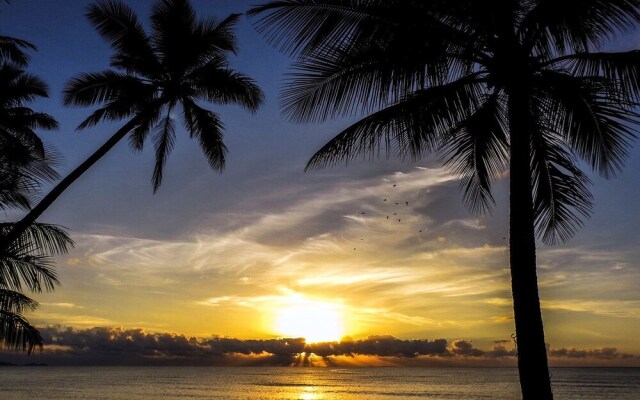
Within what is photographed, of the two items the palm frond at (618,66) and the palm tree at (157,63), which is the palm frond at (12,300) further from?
the palm frond at (618,66)


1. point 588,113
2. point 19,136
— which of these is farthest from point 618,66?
point 19,136

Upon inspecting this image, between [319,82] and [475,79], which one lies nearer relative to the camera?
[475,79]

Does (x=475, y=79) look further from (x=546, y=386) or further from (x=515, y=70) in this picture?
(x=546, y=386)

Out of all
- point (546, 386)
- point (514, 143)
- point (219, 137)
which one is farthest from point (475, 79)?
point (219, 137)

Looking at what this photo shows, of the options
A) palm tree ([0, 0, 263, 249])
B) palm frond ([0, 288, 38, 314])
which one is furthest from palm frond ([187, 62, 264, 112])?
palm frond ([0, 288, 38, 314])

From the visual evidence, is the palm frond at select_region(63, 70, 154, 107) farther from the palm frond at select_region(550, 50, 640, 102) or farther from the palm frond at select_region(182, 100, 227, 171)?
the palm frond at select_region(550, 50, 640, 102)

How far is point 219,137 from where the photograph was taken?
1594 centimetres

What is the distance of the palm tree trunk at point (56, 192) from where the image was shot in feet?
33.1

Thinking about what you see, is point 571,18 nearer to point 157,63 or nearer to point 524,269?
point 524,269

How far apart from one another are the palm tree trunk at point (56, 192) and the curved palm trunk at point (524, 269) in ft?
27.4

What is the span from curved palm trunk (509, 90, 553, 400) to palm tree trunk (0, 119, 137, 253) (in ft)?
27.4

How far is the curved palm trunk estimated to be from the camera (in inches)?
229

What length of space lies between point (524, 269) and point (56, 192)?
28.3ft

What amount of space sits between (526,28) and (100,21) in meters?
11.0
